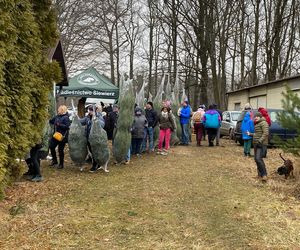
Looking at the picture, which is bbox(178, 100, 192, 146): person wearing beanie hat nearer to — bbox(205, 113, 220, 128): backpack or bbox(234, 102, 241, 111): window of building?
bbox(205, 113, 220, 128): backpack

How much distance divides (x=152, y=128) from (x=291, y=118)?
6439mm

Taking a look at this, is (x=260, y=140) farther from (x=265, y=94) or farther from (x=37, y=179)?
(x=265, y=94)

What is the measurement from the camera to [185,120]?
1744 centimetres

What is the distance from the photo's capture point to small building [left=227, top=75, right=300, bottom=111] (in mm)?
22469

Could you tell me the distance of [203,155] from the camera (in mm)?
14555

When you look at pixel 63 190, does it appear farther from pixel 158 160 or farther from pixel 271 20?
pixel 271 20

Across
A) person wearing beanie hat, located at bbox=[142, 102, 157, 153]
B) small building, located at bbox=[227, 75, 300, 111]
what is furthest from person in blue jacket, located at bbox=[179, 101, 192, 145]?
small building, located at bbox=[227, 75, 300, 111]

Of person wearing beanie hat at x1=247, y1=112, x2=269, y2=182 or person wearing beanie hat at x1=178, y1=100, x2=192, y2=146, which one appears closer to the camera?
person wearing beanie hat at x1=247, y1=112, x2=269, y2=182

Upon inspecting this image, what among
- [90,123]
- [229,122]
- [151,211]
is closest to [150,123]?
[90,123]

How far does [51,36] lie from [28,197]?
10.5 feet

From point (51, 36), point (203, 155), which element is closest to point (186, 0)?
point (203, 155)

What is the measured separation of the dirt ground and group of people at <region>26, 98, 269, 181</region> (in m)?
0.56

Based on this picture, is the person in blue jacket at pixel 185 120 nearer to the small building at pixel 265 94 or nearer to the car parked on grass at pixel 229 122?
the car parked on grass at pixel 229 122

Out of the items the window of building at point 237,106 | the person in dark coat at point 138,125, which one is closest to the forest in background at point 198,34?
the window of building at point 237,106
